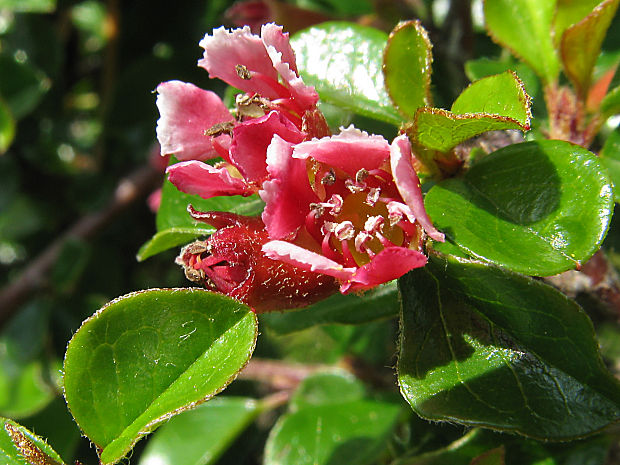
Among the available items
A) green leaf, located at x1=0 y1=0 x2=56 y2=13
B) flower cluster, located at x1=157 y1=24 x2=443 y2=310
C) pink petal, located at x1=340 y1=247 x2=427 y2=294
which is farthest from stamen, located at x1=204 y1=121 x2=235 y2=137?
green leaf, located at x1=0 y1=0 x2=56 y2=13

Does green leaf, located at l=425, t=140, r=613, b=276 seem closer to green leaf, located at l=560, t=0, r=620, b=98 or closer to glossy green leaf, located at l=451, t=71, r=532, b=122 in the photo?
glossy green leaf, located at l=451, t=71, r=532, b=122

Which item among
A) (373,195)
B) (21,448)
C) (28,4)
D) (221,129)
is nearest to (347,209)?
(373,195)

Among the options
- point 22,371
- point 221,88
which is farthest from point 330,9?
point 22,371

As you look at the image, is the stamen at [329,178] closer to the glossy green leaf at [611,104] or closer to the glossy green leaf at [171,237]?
the glossy green leaf at [171,237]

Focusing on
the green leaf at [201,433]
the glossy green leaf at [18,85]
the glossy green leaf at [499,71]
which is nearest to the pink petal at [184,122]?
the glossy green leaf at [499,71]

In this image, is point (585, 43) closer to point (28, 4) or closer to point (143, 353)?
point (143, 353)

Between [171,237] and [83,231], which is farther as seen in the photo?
[83,231]
